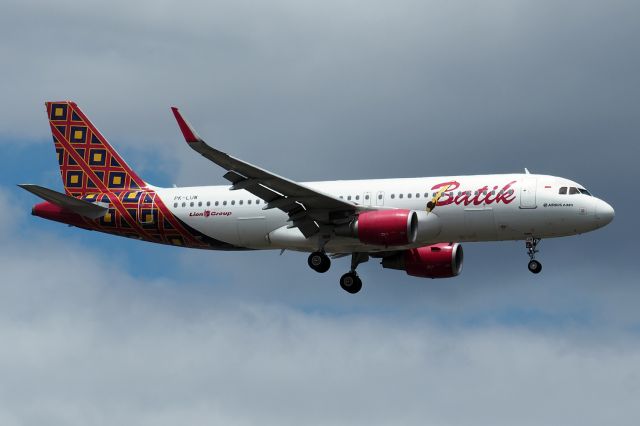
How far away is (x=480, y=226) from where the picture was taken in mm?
63281

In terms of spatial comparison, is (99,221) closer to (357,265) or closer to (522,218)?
(357,265)

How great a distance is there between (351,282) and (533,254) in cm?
956

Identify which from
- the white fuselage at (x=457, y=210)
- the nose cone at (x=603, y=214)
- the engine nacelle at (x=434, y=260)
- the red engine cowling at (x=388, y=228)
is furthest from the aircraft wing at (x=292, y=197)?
the nose cone at (x=603, y=214)

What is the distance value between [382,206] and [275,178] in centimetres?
592

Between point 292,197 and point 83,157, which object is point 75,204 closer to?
point 83,157

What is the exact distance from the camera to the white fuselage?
208 feet

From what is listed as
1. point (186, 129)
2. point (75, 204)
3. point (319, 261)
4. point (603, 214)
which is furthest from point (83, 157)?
point (603, 214)

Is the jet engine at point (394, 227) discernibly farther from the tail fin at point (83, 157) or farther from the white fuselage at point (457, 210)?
the tail fin at point (83, 157)

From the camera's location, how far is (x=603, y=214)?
6359 cm

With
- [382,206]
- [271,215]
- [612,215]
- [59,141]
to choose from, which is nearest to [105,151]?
[59,141]

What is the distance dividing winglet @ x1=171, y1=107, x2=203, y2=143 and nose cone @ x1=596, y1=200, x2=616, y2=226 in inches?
733

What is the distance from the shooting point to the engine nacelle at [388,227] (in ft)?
205

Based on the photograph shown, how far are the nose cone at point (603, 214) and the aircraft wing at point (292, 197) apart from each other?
1020cm

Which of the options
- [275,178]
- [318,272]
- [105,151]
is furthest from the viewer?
[105,151]
